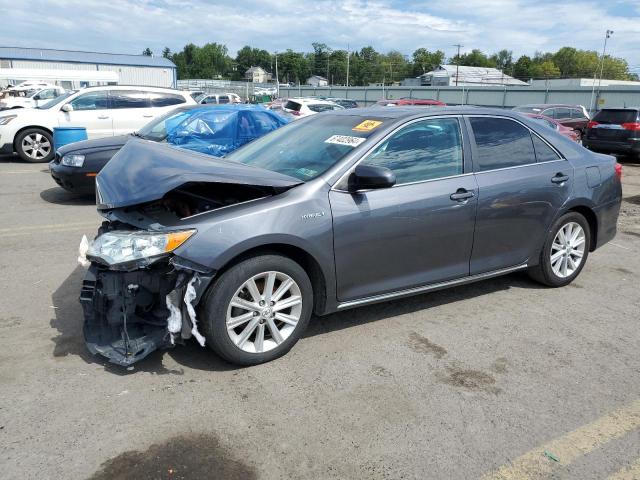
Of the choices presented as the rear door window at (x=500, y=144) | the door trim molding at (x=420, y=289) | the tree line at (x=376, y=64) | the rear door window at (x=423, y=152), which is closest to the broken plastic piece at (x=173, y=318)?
the door trim molding at (x=420, y=289)

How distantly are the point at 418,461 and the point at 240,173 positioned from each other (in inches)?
79.5

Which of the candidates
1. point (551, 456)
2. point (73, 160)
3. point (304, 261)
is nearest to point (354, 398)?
point (304, 261)

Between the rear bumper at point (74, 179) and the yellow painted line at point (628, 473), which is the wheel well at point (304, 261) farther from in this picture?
the rear bumper at point (74, 179)

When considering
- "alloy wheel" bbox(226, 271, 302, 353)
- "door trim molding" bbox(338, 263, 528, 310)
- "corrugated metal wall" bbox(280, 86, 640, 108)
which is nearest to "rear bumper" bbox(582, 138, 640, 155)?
"door trim molding" bbox(338, 263, 528, 310)

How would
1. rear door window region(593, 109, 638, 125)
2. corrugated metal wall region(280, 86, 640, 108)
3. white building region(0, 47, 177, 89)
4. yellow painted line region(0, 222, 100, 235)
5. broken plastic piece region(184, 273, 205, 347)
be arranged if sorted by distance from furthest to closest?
white building region(0, 47, 177, 89) < corrugated metal wall region(280, 86, 640, 108) < rear door window region(593, 109, 638, 125) < yellow painted line region(0, 222, 100, 235) < broken plastic piece region(184, 273, 205, 347)

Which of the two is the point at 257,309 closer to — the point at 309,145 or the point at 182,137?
the point at 309,145

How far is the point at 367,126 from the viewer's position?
4090mm

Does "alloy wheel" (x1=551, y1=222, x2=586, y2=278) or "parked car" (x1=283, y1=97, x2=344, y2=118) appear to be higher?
"parked car" (x1=283, y1=97, x2=344, y2=118)

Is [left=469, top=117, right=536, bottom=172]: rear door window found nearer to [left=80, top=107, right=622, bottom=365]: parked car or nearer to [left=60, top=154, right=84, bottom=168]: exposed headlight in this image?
[left=80, top=107, right=622, bottom=365]: parked car

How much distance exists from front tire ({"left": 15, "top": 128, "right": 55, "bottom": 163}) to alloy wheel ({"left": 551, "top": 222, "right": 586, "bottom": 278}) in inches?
441

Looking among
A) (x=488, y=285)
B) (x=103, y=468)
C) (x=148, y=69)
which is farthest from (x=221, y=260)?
(x=148, y=69)

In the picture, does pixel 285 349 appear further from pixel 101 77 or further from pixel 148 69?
pixel 148 69

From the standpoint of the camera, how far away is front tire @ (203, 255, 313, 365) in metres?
3.25

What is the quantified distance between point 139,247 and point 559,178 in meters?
3.62
